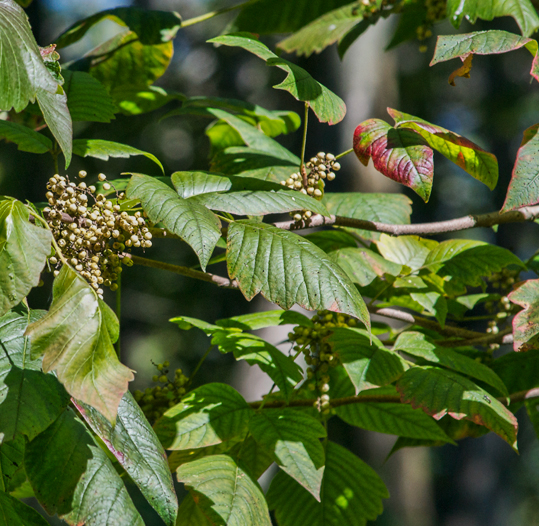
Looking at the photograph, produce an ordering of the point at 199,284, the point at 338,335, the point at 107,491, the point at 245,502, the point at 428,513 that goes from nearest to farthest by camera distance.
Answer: the point at 107,491
the point at 245,502
the point at 338,335
the point at 428,513
the point at 199,284

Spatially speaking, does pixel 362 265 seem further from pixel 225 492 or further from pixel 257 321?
pixel 225 492

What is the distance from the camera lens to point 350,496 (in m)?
0.94

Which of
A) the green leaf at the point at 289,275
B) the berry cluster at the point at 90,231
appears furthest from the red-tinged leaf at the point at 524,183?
the berry cluster at the point at 90,231

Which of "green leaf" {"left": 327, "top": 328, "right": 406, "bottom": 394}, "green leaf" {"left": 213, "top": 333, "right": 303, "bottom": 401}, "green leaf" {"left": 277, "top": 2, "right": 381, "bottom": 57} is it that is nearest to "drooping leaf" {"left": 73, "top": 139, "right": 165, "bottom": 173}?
"green leaf" {"left": 213, "top": 333, "right": 303, "bottom": 401}

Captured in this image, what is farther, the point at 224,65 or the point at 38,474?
the point at 224,65

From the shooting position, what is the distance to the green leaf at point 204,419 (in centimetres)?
82

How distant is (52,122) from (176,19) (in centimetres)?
96

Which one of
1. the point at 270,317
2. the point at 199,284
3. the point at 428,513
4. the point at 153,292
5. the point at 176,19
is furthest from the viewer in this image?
the point at 153,292

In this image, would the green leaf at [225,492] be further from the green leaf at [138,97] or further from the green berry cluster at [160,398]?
the green leaf at [138,97]

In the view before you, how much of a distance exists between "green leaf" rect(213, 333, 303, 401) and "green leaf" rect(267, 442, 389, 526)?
0.58ft

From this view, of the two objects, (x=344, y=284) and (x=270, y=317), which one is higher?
(x=344, y=284)

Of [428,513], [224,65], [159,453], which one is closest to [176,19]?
[159,453]

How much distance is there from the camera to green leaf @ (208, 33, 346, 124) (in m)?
0.79

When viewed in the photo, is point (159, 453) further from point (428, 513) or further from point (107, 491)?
point (428, 513)
